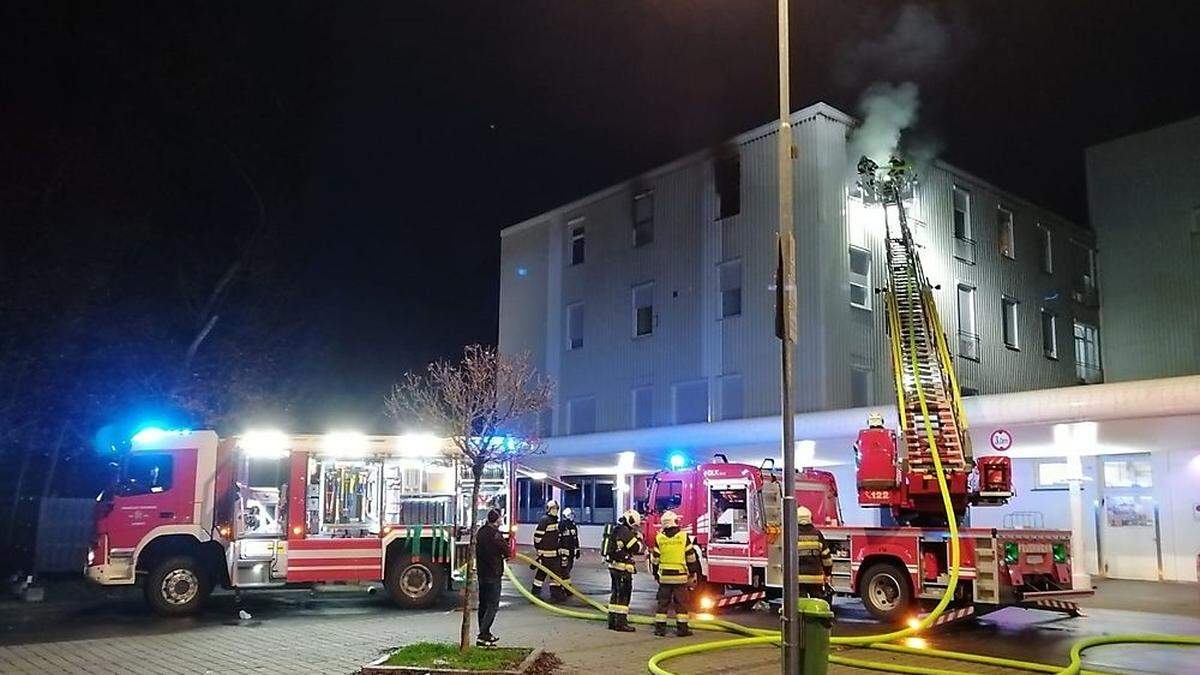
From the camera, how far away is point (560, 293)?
35906mm

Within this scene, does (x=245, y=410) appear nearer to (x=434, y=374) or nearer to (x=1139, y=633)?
(x=434, y=374)

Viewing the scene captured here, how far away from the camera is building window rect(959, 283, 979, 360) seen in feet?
98.1

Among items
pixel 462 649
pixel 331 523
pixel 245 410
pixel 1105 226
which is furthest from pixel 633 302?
pixel 462 649

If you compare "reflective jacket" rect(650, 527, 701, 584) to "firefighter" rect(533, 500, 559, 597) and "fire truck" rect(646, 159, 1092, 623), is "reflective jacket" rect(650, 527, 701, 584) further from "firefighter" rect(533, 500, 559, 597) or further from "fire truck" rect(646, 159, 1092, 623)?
"firefighter" rect(533, 500, 559, 597)

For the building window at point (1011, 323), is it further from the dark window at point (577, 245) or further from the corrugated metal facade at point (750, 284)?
the dark window at point (577, 245)

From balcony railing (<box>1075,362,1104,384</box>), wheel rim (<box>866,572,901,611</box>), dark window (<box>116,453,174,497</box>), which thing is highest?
balcony railing (<box>1075,362,1104,384</box>)

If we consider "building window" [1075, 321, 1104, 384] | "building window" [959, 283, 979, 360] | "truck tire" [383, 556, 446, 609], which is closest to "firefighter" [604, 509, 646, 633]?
"truck tire" [383, 556, 446, 609]

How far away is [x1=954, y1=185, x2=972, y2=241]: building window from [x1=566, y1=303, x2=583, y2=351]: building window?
40.9 feet

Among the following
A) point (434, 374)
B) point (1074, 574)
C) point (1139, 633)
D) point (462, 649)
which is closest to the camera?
point (462, 649)

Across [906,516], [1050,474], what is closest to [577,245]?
[1050,474]

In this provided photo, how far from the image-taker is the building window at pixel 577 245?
35531 millimetres

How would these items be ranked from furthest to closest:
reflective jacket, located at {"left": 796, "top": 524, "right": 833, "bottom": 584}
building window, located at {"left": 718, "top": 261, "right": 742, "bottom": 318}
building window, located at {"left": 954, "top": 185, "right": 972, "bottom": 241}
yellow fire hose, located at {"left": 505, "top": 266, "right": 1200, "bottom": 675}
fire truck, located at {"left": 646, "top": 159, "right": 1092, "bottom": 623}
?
building window, located at {"left": 954, "top": 185, "right": 972, "bottom": 241} → building window, located at {"left": 718, "top": 261, "right": 742, "bottom": 318} → fire truck, located at {"left": 646, "top": 159, "right": 1092, "bottom": 623} → reflective jacket, located at {"left": 796, "top": 524, "right": 833, "bottom": 584} → yellow fire hose, located at {"left": 505, "top": 266, "right": 1200, "bottom": 675}

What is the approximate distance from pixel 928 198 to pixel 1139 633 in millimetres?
17591

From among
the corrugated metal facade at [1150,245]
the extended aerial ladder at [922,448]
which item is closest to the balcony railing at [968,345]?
the corrugated metal facade at [1150,245]
